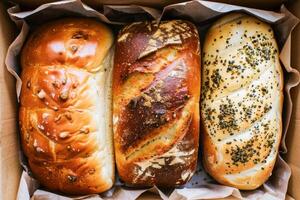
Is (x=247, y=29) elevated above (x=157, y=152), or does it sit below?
above

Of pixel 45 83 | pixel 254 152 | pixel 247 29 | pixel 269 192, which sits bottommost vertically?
pixel 269 192

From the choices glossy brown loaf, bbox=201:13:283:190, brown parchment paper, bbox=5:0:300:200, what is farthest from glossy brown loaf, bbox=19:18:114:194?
glossy brown loaf, bbox=201:13:283:190

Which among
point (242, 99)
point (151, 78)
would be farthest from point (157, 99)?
point (242, 99)

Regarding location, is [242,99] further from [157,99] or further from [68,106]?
[68,106]

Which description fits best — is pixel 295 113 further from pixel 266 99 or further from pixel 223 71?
pixel 223 71

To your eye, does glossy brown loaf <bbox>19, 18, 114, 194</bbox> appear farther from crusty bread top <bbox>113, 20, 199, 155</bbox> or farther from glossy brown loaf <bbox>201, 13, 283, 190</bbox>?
glossy brown loaf <bbox>201, 13, 283, 190</bbox>

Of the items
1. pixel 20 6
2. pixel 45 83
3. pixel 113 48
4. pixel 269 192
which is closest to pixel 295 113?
pixel 269 192
